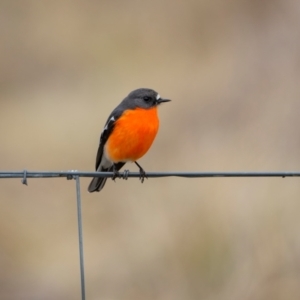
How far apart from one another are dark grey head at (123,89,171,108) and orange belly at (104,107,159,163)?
78 mm

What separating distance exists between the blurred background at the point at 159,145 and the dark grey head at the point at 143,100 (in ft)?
8.90

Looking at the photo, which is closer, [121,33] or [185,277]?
[185,277]

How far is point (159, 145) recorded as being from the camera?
342 inches

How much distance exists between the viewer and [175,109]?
29.2 feet

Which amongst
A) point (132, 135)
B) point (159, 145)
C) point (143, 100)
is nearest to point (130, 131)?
point (132, 135)

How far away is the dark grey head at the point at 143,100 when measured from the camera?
5.74 m

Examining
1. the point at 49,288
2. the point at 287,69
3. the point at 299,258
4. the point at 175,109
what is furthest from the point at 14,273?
the point at 287,69

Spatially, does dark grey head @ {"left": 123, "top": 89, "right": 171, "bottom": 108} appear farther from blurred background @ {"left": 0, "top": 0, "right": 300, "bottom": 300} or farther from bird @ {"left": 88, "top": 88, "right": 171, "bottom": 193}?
blurred background @ {"left": 0, "top": 0, "right": 300, "bottom": 300}

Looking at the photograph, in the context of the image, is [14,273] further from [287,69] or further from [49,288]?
[287,69]

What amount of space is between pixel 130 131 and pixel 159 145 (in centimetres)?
321

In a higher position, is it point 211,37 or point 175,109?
point 211,37

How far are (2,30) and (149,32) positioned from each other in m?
2.01

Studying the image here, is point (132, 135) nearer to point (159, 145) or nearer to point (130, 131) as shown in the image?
point (130, 131)

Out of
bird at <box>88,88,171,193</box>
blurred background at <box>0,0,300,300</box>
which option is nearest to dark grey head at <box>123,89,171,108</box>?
bird at <box>88,88,171,193</box>
